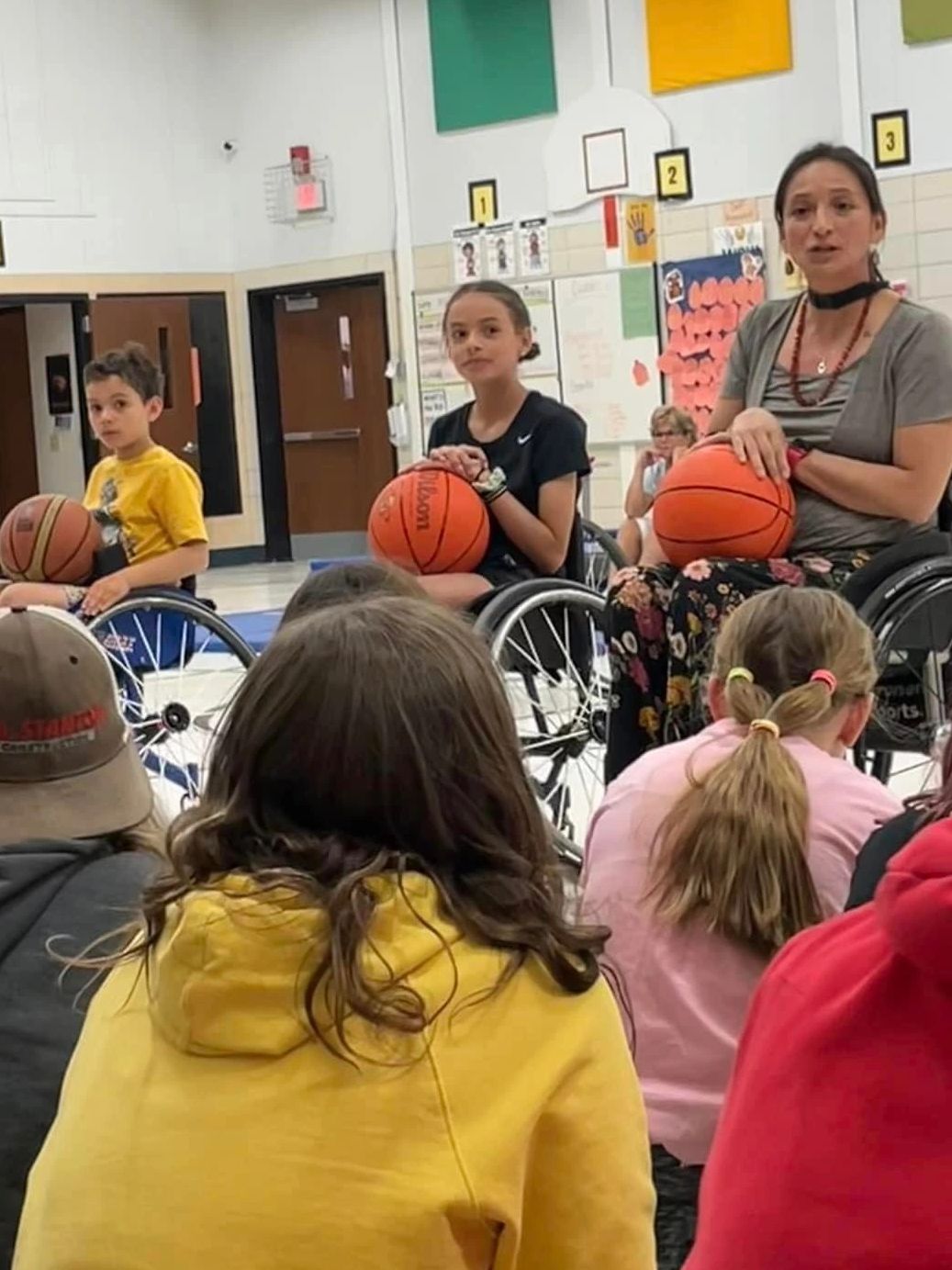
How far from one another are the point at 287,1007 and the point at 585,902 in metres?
0.96

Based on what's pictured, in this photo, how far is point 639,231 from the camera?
9086 millimetres

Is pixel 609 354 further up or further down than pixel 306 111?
further down

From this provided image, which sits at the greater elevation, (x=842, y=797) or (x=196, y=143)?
(x=196, y=143)

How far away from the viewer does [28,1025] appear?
1.38m

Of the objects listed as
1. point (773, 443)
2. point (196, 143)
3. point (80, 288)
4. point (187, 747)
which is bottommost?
point (187, 747)

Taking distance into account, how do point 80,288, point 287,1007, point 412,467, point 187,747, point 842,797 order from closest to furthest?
1. point 287,1007
2. point 842,797
3. point 412,467
4. point 187,747
5. point 80,288

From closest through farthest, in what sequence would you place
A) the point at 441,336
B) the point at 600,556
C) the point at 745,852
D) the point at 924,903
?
the point at 924,903
the point at 745,852
the point at 600,556
the point at 441,336

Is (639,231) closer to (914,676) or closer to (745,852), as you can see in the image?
(914,676)

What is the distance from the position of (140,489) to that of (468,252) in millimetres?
5758

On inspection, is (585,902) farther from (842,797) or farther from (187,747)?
(187,747)

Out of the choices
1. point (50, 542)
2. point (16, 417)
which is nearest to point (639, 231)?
point (16, 417)

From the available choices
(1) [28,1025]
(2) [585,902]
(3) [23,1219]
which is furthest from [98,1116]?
(2) [585,902]

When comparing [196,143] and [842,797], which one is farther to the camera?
[196,143]

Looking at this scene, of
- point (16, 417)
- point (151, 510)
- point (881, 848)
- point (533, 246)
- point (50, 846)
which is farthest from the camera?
point (16, 417)
